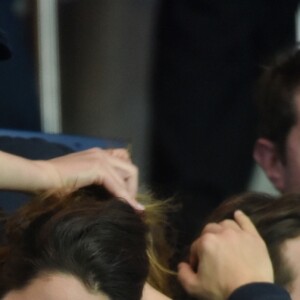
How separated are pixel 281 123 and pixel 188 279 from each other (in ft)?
1.49

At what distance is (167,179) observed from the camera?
4.98ft

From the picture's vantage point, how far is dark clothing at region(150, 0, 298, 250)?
1396 mm

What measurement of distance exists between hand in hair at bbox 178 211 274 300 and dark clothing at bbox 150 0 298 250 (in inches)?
17.7

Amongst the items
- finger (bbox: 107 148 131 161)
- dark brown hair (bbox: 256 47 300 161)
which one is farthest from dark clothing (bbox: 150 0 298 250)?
finger (bbox: 107 148 131 161)

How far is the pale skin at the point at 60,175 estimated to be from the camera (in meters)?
0.91

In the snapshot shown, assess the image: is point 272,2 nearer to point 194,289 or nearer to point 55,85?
point 55,85

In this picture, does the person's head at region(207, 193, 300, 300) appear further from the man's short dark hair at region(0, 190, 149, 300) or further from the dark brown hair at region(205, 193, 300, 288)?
the man's short dark hair at region(0, 190, 149, 300)

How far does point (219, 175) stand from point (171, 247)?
44 centimetres

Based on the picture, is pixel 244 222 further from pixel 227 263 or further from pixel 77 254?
pixel 77 254

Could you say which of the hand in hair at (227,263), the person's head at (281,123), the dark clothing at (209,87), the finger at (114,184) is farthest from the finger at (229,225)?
the dark clothing at (209,87)

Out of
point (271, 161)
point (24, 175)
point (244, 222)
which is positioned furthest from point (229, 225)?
point (271, 161)

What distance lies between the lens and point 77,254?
0.73m

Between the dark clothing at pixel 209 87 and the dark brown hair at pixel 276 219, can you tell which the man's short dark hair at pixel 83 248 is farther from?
the dark clothing at pixel 209 87

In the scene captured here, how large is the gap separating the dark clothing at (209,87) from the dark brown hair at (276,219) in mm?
389
